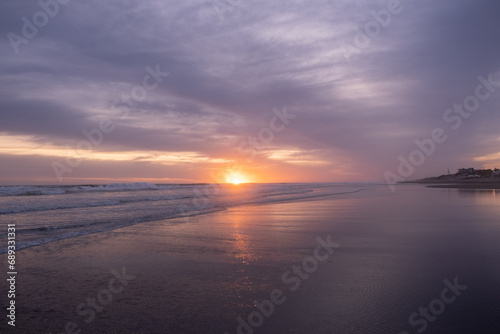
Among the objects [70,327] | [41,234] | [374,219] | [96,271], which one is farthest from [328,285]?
[41,234]

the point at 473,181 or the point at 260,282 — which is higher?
the point at 473,181

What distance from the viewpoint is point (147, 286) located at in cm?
538

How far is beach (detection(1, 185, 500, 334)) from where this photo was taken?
13.0ft

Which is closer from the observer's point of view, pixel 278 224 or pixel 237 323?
pixel 237 323

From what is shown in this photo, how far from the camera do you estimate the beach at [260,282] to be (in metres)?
3.96

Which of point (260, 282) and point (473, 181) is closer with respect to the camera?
point (260, 282)

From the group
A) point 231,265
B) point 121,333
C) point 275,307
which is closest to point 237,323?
point 275,307

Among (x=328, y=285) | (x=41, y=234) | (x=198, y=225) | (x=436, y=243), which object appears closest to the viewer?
(x=328, y=285)

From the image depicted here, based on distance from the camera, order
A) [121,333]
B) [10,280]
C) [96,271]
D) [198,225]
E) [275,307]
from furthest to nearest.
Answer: [198,225] < [96,271] < [10,280] < [275,307] < [121,333]

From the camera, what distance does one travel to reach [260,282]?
5.45 m

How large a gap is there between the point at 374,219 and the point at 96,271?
1082 centimetres

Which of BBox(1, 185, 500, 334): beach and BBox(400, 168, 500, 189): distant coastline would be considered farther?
BBox(400, 168, 500, 189): distant coastline

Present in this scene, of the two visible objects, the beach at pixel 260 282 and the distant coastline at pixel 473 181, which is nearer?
the beach at pixel 260 282

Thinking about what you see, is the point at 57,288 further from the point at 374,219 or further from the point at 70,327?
the point at 374,219
